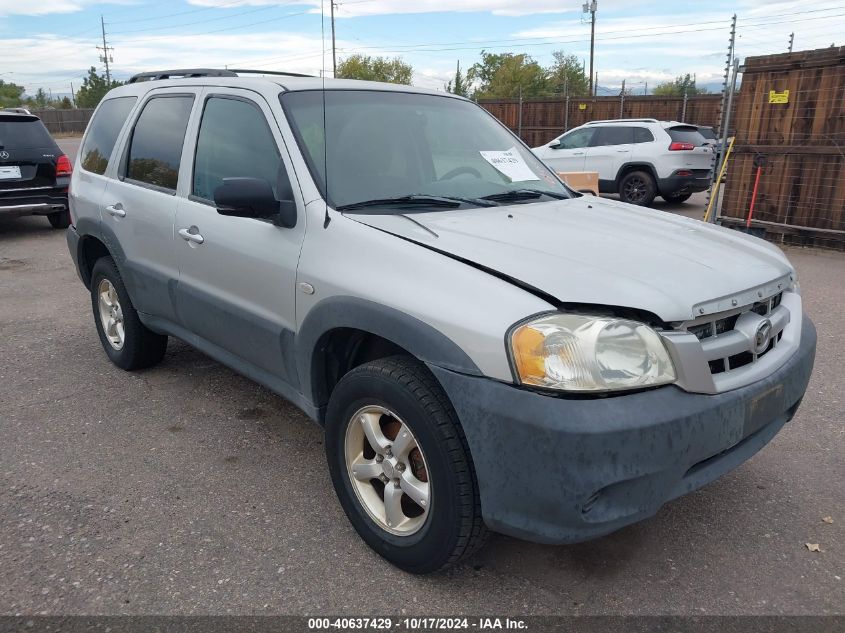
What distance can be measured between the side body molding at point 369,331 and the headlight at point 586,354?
0.18 meters

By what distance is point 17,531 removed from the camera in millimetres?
2830

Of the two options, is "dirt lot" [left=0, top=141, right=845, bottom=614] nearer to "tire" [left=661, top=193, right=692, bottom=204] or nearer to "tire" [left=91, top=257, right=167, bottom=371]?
"tire" [left=91, top=257, right=167, bottom=371]

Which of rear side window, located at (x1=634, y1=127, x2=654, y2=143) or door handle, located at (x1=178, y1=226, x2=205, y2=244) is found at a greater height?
rear side window, located at (x1=634, y1=127, x2=654, y2=143)

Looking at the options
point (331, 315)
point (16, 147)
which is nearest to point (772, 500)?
point (331, 315)

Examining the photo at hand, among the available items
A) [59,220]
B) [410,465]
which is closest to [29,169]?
[59,220]

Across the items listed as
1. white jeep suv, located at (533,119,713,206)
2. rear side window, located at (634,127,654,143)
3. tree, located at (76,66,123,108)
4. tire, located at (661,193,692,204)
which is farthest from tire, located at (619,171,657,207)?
tree, located at (76,66,123,108)

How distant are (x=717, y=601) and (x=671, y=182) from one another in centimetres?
1119

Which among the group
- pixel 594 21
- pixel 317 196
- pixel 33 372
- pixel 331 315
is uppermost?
pixel 594 21

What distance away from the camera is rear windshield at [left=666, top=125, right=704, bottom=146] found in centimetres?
1245

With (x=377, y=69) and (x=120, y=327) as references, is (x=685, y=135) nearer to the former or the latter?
(x=120, y=327)

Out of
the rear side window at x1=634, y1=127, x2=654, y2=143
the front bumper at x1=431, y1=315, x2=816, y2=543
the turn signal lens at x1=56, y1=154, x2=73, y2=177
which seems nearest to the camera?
the front bumper at x1=431, y1=315, x2=816, y2=543

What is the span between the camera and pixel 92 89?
74.8 metres

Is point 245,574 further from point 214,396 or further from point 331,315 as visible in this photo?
point 214,396

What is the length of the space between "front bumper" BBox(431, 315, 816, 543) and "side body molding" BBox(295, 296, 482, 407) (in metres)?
0.06
